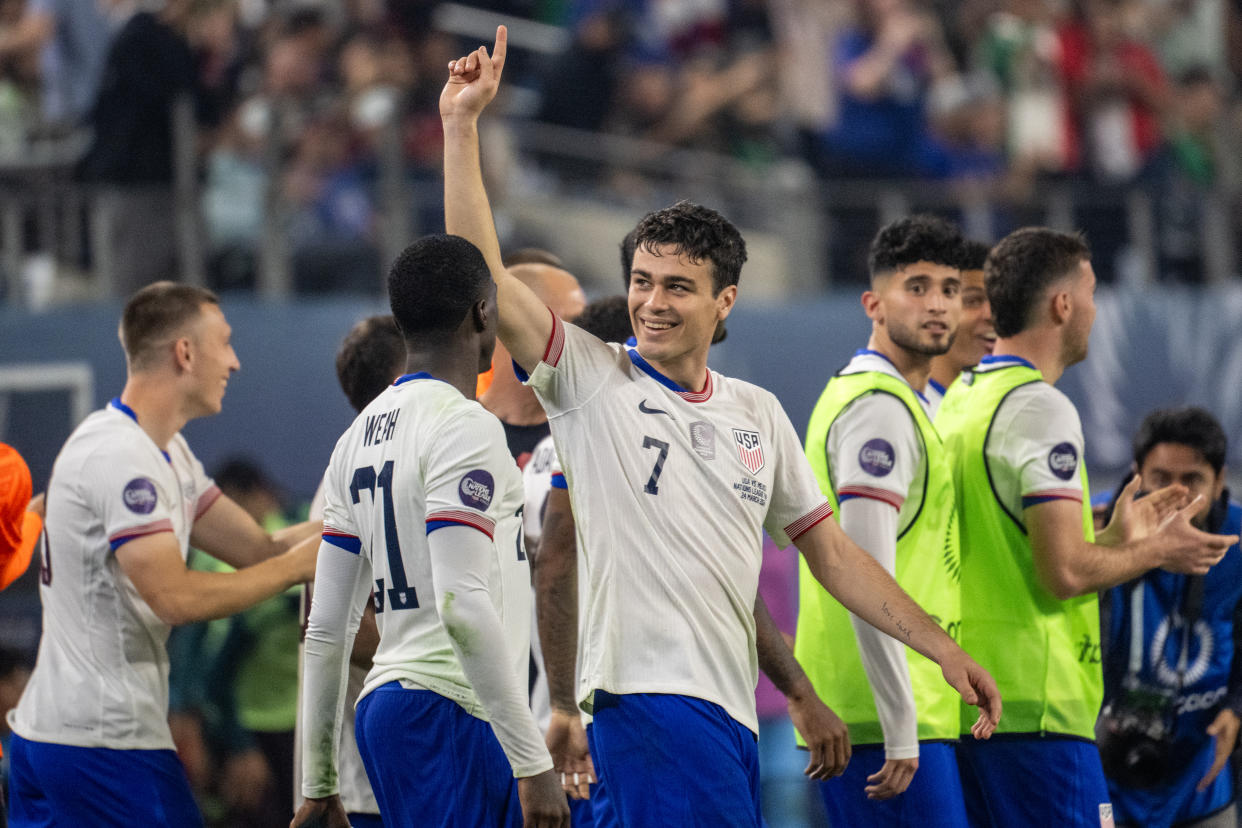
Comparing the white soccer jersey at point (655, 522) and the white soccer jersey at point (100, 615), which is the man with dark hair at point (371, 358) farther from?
the white soccer jersey at point (655, 522)

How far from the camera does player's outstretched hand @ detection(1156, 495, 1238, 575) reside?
15.6ft


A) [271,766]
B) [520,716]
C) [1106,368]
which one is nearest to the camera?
[520,716]

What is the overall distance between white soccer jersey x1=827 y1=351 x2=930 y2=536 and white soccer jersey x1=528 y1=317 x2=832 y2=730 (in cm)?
65

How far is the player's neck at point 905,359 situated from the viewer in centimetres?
503

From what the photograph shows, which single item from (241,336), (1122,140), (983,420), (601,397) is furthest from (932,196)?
(601,397)

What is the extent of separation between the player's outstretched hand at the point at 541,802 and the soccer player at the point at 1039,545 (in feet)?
6.36

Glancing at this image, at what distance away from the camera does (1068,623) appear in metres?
4.89

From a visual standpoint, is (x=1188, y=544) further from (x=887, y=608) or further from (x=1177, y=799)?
(x=1177, y=799)

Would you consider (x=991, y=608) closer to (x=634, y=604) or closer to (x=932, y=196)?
(x=634, y=604)

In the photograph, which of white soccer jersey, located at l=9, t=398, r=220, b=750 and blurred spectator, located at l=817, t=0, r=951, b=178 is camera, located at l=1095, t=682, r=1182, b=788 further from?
blurred spectator, located at l=817, t=0, r=951, b=178

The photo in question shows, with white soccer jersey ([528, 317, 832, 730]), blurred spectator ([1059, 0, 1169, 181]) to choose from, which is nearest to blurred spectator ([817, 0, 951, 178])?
blurred spectator ([1059, 0, 1169, 181])

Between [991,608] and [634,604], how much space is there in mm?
1635

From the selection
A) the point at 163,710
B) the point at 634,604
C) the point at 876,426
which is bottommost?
the point at 163,710

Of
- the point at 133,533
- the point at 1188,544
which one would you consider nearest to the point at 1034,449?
the point at 1188,544
